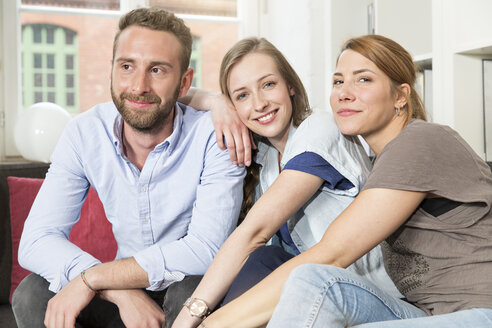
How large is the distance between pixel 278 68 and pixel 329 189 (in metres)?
0.39

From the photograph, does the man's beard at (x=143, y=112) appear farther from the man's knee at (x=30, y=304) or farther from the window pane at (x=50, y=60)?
the window pane at (x=50, y=60)

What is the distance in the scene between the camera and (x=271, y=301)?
1062 millimetres

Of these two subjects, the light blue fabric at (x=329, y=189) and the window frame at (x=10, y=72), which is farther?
the window frame at (x=10, y=72)

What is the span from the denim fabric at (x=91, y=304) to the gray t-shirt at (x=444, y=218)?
53cm

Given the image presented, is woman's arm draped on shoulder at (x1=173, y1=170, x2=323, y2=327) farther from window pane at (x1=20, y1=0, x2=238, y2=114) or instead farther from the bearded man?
window pane at (x1=20, y1=0, x2=238, y2=114)

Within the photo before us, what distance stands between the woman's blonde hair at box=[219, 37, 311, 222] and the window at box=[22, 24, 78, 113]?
190 cm

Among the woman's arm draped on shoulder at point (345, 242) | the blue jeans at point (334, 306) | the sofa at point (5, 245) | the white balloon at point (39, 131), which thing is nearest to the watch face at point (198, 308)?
the woman's arm draped on shoulder at point (345, 242)

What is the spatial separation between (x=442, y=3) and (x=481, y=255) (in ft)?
3.20

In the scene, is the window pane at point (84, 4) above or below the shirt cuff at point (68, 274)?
above

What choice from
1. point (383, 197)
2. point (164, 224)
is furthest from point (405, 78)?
point (164, 224)

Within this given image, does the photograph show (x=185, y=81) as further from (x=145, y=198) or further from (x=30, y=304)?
(x=30, y=304)

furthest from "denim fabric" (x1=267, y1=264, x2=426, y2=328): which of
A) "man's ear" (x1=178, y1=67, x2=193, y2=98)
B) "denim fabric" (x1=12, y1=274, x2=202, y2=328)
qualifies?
"man's ear" (x1=178, y1=67, x2=193, y2=98)

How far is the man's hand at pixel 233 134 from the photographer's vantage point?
54.6 inches

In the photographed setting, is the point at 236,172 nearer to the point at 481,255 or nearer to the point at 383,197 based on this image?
the point at 383,197
